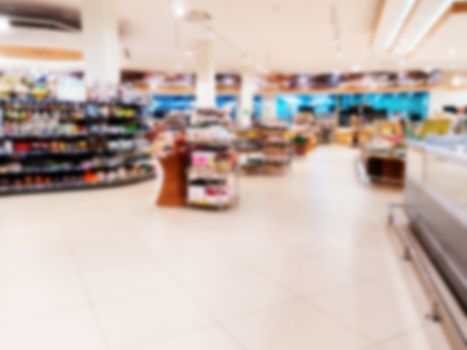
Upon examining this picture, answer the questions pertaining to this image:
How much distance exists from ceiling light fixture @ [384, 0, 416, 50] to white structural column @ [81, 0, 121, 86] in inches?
239

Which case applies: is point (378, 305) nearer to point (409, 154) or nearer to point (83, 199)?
point (409, 154)

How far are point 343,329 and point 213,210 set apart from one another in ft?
11.3

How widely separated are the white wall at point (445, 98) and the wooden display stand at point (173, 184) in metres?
15.7

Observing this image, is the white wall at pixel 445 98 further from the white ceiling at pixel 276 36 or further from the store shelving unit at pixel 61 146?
the store shelving unit at pixel 61 146

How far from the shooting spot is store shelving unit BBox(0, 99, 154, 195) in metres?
6.81

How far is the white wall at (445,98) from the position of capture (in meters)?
17.5

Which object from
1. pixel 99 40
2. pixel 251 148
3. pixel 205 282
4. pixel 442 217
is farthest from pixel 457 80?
pixel 205 282

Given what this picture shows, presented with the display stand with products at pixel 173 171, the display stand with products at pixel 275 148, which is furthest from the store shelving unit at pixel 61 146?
the display stand with products at pixel 275 148

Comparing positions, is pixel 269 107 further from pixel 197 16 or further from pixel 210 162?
pixel 210 162

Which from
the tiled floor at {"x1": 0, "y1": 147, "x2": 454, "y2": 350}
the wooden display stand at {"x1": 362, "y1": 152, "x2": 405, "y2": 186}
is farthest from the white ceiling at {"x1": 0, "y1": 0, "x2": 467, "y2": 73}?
the tiled floor at {"x1": 0, "y1": 147, "x2": 454, "y2": 350}

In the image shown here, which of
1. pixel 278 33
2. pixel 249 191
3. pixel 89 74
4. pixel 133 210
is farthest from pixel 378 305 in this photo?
pixel 278 33

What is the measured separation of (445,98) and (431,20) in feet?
36.6

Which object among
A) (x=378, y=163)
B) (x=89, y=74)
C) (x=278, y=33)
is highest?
(x=278, y=33)

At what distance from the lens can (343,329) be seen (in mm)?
2443
